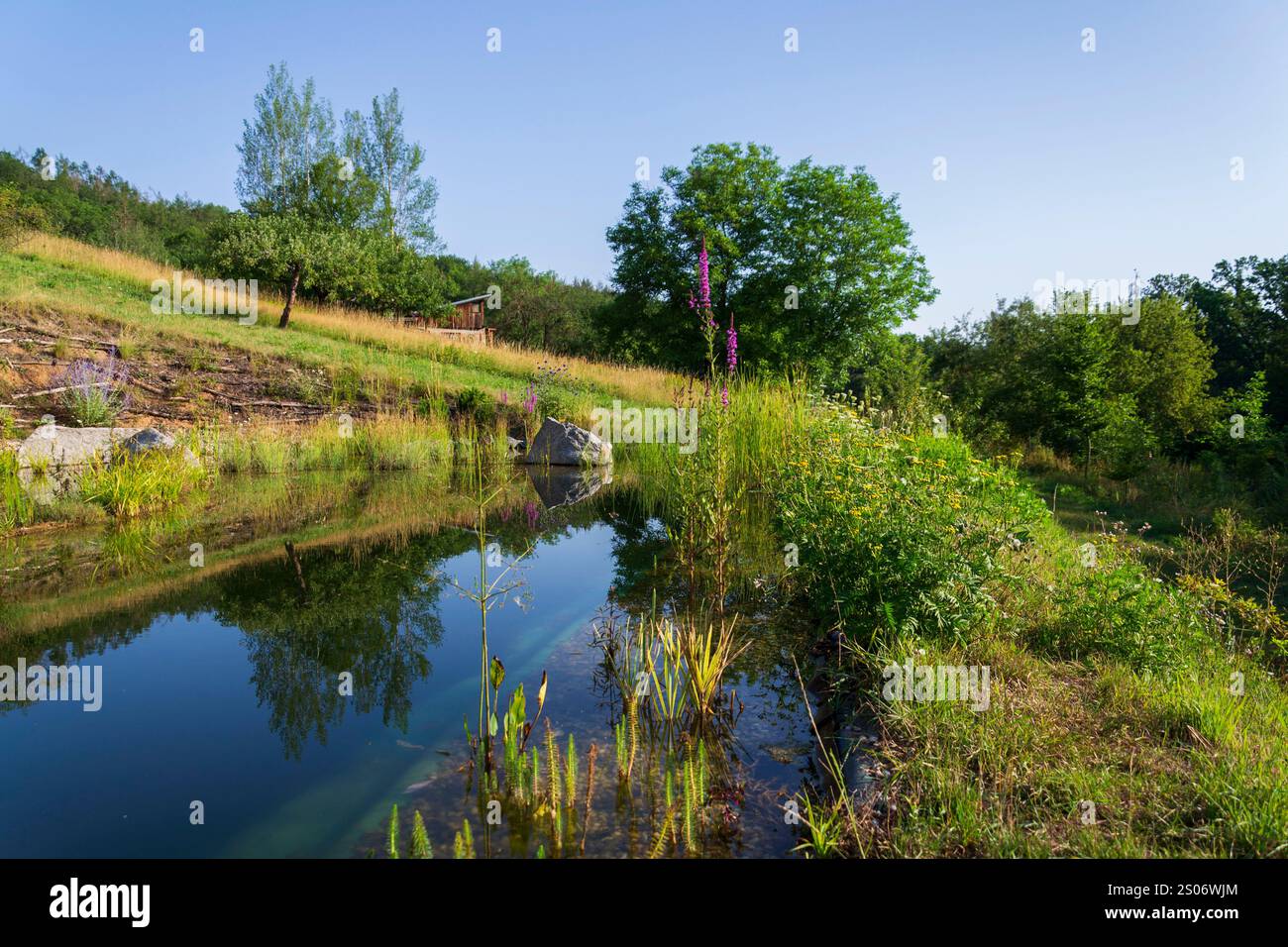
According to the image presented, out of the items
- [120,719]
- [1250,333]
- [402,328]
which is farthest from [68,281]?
[1250,333]

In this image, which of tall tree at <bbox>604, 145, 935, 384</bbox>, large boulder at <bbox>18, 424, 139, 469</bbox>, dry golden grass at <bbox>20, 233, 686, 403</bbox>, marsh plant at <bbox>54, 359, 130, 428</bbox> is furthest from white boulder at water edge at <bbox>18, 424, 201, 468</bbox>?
tall tree at <bbox>604, 145, 935, 384</bbox>

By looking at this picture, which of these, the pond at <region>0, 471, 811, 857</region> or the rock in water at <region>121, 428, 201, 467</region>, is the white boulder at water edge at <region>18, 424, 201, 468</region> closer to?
the rock in water at <region>121, 428, 201, 467</region>

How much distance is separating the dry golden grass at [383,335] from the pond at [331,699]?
539 inches

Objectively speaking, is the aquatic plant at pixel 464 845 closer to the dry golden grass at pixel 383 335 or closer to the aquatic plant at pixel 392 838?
the aquatic plant at pixel 392 838

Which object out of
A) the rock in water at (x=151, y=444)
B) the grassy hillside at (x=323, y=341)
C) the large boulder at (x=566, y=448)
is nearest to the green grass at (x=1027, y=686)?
the grassy hillside at (x=323, y=341)

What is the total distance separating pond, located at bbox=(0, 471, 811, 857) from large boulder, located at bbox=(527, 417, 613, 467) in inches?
255

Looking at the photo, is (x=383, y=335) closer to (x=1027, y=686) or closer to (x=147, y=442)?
(x=147, y=442)

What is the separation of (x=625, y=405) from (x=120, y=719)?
16276mm

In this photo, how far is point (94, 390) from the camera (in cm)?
1070

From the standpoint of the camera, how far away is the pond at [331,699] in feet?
7.99

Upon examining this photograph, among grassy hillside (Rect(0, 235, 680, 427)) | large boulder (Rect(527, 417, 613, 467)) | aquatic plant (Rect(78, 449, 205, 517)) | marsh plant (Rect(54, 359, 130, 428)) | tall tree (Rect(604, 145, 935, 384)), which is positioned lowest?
aquatic plant (Rect(78, 449, 205, 517))

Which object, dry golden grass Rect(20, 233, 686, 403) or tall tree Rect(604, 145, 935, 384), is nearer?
dry golden grass Rect(20, 233, 686, 403)

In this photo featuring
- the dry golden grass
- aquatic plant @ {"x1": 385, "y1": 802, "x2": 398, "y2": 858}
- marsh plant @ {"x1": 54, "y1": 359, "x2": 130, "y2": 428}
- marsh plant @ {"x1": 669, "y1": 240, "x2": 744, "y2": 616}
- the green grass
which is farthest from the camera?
the dry golden grass

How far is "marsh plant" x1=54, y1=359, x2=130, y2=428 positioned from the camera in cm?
1042
